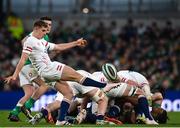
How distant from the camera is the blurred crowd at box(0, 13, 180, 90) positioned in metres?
28.9

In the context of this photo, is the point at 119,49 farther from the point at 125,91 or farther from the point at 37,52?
the point at 37,52

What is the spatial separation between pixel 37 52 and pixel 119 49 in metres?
12.7

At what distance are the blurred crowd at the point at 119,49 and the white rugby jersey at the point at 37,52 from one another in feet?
33.7

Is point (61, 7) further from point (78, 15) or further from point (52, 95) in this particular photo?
point (52, 95)

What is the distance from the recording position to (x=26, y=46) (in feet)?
58.4

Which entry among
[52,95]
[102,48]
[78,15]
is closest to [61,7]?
[78,15]

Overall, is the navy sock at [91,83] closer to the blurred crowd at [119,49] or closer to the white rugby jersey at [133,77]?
the white rugby jersey at [133,77]

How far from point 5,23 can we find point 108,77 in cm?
1425

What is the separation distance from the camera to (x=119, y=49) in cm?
3044

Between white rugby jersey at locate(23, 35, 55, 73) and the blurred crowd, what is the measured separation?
10.3m

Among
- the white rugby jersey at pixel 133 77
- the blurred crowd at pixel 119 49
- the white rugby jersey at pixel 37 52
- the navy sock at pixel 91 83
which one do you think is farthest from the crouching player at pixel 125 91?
the blurred crowd at pixel 119 49

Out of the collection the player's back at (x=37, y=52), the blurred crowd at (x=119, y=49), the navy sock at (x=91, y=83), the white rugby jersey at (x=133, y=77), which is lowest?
the navy sock at (x=91, y=83)

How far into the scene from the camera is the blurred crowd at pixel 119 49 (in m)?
28.9

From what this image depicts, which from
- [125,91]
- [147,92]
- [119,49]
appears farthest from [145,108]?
[119,49]
